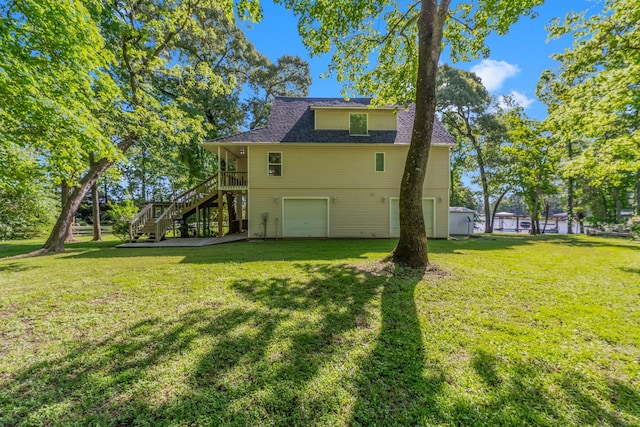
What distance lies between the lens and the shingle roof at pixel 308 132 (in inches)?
501

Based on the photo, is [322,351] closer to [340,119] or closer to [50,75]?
[50,75]

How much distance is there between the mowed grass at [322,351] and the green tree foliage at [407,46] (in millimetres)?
2056

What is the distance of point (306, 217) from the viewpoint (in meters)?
13.0

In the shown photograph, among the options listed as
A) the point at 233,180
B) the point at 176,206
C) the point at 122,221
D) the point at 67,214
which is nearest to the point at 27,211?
the point at 122,221

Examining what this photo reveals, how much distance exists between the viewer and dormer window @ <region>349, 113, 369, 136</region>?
13531mm

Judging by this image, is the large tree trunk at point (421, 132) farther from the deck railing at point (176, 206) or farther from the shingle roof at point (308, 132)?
the deck railing at point (176, 206)

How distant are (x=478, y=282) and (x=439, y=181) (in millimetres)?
9008

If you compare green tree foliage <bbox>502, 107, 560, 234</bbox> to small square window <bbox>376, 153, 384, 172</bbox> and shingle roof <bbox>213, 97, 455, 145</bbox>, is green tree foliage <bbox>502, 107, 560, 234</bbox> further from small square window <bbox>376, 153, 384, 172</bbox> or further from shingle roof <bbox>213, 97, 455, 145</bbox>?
small square window <bbox>376, 153, 384, 172</bbox>

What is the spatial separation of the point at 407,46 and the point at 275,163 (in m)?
7.32

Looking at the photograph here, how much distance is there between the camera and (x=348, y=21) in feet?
24.9

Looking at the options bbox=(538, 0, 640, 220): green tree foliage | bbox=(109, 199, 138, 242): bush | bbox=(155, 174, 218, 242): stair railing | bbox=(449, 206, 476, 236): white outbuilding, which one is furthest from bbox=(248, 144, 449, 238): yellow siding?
bbox=(449, 206, 476, 236): white outbuilding

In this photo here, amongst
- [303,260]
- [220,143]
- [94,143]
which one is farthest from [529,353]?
[220,143]

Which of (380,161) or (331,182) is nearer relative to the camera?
(331,182)

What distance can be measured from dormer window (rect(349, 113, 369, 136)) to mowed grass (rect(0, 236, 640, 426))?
9731 mm
